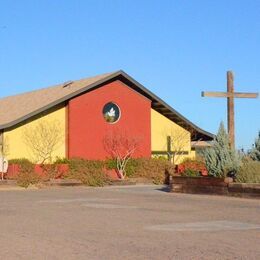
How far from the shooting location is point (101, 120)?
41.8 m

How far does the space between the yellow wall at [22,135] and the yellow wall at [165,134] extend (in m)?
7.45

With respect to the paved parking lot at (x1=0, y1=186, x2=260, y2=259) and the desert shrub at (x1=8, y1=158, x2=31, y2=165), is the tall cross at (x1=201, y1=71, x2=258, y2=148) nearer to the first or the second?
the paved parking lot at (x1=0, y1=186, x2=260, y2=259)

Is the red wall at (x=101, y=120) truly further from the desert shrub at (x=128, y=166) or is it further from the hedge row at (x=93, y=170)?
the hedge row at (x=93, y=170)

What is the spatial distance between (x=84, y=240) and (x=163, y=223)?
3.36 meters

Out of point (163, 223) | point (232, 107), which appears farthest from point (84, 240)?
point (232, 107)

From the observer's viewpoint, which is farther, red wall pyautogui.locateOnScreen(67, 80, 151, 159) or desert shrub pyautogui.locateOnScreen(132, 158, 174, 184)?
red wall pyautogui.locateOnScreen(67, 80, 151, 159)

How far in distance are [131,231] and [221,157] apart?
12321 millimetres

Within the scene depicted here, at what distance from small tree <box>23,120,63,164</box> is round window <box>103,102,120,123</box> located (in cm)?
362

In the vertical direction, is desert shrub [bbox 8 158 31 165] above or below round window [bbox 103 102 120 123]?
below

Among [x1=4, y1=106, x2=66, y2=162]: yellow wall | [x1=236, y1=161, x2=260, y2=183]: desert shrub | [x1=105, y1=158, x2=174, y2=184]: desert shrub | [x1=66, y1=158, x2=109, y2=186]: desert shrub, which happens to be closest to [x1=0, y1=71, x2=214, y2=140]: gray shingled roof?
[x1=4, y1=106, x2=66, y2=162]: yellow wall

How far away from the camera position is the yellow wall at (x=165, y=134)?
45.1m

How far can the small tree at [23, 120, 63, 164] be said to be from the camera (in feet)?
129

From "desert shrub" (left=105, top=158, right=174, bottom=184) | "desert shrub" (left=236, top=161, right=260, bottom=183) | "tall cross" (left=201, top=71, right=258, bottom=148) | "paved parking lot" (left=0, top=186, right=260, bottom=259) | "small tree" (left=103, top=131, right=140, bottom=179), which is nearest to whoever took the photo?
"paved parking lot" (left=0, top=186, right=260, bottom=259)

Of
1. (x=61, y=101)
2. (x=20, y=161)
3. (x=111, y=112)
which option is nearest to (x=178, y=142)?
(x=111, y=112)
